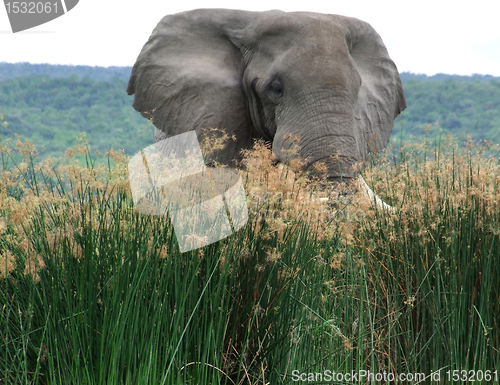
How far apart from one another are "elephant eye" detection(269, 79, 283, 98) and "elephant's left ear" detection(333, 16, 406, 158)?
2.75 ft

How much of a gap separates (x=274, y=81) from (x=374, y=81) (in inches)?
59.1

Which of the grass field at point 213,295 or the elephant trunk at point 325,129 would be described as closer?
the grass field at point 213,295

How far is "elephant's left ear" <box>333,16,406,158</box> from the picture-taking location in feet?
20.9

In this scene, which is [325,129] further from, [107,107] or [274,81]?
[107,107]

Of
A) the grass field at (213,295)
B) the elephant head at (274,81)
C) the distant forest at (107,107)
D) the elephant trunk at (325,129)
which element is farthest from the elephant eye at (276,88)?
the distant forest at (107,107)

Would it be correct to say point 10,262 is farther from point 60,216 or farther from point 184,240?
point 184,240

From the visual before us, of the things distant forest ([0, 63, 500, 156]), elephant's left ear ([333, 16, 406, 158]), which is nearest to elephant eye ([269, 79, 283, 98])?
elephant's left ear ([333, 16, 406, 158])

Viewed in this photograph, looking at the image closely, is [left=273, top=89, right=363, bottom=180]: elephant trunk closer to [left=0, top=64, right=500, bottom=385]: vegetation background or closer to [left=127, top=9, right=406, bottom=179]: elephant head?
[left=127, top=9, right=406, bottom=179]: elephant head

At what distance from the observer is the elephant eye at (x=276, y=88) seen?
5.88 m

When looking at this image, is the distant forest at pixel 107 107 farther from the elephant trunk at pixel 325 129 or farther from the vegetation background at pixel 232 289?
the vegetation background at pixel 232 289

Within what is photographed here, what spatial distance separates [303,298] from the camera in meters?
2.37

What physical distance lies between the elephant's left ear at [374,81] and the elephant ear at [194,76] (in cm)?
117

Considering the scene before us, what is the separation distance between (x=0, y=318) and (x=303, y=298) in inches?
43.4

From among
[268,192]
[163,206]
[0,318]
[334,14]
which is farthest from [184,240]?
[334,14]
